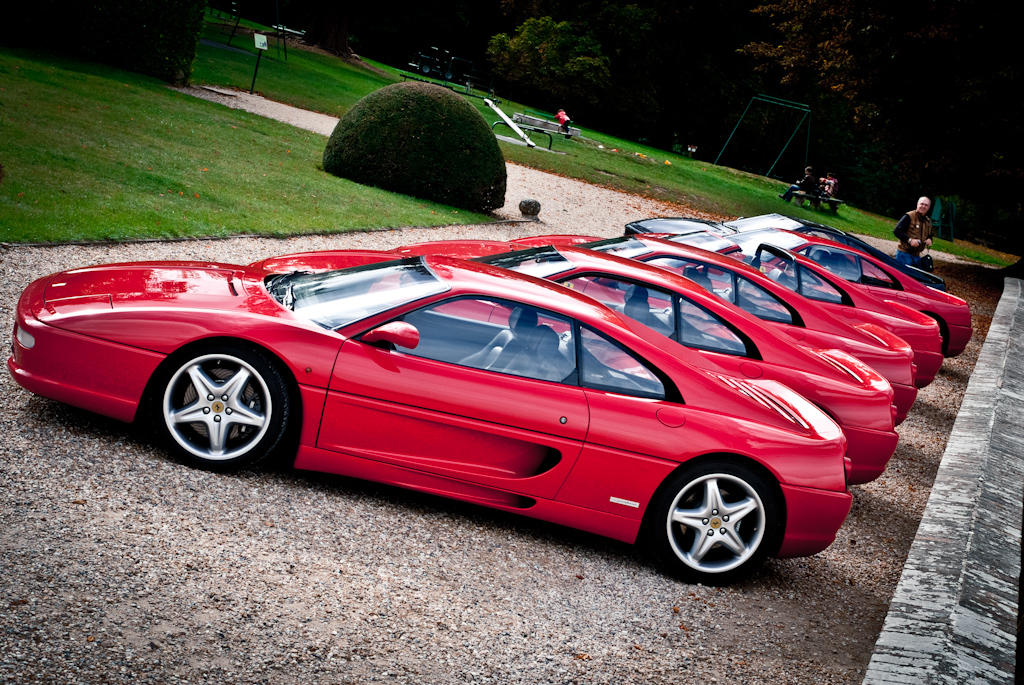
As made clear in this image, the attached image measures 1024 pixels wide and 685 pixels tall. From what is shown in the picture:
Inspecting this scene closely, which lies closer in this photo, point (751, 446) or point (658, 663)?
point (658, 663)

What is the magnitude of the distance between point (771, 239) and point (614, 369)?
21.9 ft

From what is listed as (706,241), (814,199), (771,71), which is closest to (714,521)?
(706,241)

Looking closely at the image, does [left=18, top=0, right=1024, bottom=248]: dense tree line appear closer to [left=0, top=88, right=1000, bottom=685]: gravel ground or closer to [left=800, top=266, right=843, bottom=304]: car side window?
[left=800, top=266, right=843, bottom=304]: car side window

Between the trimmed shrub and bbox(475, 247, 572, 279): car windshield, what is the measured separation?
1748 cm

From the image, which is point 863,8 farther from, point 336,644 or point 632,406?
point 336,644

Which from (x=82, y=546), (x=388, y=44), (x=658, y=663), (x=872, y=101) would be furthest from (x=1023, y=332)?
(x=388, y=44)

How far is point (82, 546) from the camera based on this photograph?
11.8 ft

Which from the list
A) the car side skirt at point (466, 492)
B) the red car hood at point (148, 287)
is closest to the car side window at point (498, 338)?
the car side skirt at point (466, 492)

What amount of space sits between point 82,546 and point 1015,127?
916 inches

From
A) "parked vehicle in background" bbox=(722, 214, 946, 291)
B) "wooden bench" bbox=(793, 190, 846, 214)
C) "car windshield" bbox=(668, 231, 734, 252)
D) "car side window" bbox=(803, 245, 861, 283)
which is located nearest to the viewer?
"car windshield" bbox=(668, 231, 734, 252)

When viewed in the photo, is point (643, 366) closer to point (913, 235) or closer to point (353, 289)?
point (353, 289)

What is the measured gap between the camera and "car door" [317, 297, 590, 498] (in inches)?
174

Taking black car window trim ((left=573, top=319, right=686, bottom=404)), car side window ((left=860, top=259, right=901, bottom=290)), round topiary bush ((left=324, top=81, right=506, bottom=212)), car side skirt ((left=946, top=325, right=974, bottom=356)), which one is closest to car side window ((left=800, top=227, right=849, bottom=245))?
car side window ((left=860, top=259, right=901, bottom=290))

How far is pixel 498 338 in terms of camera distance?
4.66m
